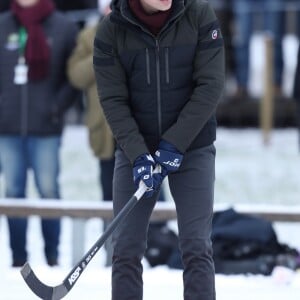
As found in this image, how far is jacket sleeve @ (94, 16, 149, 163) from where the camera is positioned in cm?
434

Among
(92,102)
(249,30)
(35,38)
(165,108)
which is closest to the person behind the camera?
(165,108)

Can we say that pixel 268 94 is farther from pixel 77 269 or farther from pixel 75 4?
pixel 77 269

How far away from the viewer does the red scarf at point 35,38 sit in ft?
20.3

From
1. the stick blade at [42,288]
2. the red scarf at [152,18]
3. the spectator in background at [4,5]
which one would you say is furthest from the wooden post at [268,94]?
the stick blade at [42,288]

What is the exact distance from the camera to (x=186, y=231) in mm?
4336

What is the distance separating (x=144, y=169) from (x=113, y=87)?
38cm

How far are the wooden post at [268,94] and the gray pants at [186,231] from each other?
6.61 meters

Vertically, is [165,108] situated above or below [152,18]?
below

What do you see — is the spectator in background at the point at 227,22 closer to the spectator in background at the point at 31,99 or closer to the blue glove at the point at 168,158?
the spectator in background at the point at 31,99

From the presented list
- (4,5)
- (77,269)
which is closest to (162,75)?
(77,269)

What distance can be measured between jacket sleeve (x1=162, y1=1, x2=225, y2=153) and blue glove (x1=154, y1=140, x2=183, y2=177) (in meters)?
0.02

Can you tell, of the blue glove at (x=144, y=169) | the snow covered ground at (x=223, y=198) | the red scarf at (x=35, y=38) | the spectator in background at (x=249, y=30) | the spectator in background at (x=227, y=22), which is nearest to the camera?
the blue glove at (x=144, y=169)

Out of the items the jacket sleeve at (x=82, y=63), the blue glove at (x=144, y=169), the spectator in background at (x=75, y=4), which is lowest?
the blue glove at (x=144, y=169)

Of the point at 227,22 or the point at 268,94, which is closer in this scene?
the point at 268,94
